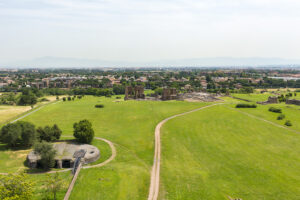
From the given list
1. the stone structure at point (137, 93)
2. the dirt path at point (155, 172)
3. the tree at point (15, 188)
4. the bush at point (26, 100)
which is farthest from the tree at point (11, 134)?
the stone structure at point (137, 93)

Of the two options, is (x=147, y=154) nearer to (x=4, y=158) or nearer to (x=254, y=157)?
(x=254, y=157)

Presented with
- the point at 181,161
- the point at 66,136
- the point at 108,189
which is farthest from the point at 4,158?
the point at 181,161

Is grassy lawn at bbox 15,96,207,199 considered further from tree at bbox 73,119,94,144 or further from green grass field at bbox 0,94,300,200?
tree at bbox 73,119,94,144

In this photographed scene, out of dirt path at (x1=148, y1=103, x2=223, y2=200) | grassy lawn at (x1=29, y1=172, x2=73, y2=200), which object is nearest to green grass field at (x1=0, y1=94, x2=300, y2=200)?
grassy lawn at (x1=29, y1=172, x2=73, y2=200)

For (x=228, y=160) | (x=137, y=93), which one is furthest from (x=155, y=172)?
(x=137, y=93)

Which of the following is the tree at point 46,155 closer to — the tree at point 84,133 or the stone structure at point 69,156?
the stone structure at point 69,156

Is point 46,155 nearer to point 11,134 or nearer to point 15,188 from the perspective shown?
point 11,134
